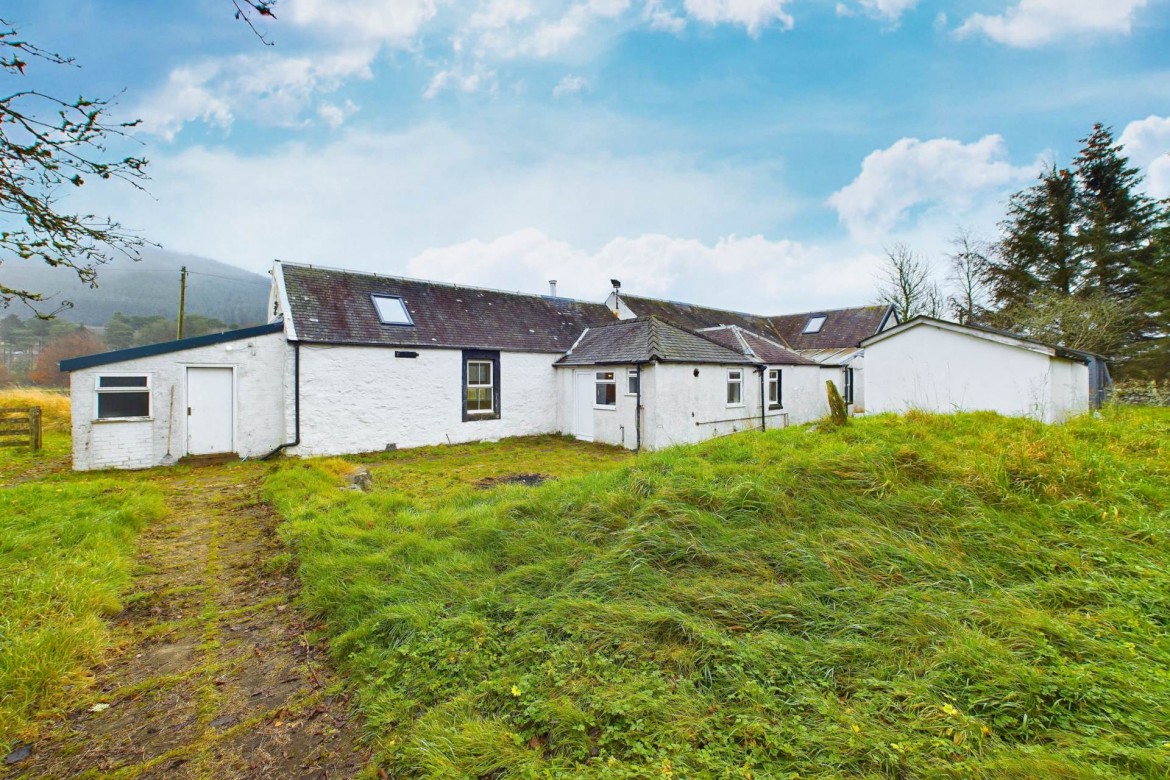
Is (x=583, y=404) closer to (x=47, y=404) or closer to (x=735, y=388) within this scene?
(x=735, y=388)

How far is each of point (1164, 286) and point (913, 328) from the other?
1958cm

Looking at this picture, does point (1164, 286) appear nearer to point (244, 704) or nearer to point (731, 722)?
point (731, 722)

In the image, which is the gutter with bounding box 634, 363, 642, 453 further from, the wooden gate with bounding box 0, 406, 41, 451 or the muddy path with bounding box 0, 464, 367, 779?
the wooden gate with bounding box 0, 406, 41, 451

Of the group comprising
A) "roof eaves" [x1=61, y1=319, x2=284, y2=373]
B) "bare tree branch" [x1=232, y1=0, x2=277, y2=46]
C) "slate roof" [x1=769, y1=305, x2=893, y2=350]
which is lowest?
"roof eaves" [x1=61, y1=319, x2=284, y2=373]

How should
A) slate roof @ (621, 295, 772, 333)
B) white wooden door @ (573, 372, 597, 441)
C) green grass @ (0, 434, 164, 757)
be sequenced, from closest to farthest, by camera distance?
1. green grass @ (0, 434, 164, 757)
2. white wooden door @ (573, 372, 597, 441)
3. slate roof @ (621, 295, 772, 333)

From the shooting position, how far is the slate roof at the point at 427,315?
13312 mm

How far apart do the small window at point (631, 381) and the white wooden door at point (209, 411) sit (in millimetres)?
11171

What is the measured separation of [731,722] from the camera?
2.50 meters

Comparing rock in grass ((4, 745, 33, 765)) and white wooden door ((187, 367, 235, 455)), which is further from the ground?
white wooden door ((187, 367, 235, 455))

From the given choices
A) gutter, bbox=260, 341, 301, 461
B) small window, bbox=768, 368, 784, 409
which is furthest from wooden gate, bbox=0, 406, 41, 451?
small window, bbox=768, 368, 784, 409


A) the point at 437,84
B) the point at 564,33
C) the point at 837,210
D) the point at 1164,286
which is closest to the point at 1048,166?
the point at 1164,286

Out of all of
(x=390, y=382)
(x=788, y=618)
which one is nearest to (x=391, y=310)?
(x=390, y=382)

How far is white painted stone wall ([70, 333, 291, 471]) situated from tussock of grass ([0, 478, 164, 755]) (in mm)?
4497

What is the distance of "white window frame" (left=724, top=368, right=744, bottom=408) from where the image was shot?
1574 centimetres
